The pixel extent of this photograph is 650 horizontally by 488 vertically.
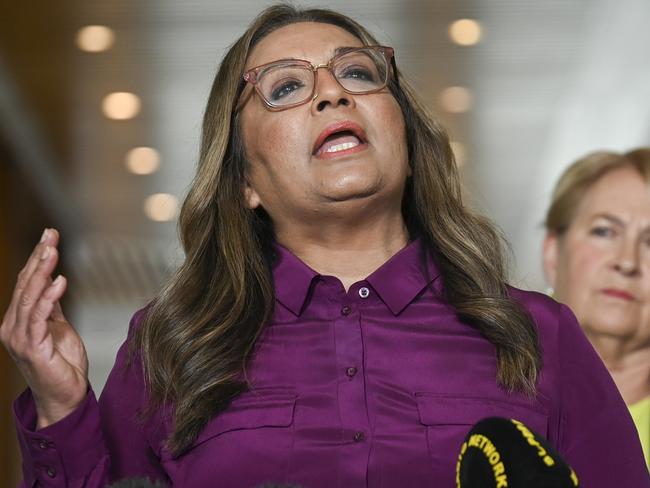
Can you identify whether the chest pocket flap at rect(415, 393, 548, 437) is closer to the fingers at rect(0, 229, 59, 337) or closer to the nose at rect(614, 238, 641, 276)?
the fingers at rect(0, 229, 59, 337)

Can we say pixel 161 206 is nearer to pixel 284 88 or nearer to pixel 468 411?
pixel 284 88

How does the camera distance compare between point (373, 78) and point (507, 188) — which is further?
point (507, 188)

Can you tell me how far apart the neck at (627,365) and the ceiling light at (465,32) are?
176 inches

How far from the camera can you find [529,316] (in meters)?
2.05

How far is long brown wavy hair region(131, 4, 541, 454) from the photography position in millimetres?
1999

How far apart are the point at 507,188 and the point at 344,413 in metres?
9.71

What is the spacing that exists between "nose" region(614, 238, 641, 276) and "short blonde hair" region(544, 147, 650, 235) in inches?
6.9

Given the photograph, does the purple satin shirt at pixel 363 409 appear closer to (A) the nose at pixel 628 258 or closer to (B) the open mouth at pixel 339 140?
(B) the open mouth at pixel 339 140

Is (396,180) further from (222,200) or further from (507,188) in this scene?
(507,188)

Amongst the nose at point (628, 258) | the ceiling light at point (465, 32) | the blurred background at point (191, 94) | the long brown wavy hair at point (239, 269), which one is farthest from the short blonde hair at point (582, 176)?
the ceiling light at point (465, 32)

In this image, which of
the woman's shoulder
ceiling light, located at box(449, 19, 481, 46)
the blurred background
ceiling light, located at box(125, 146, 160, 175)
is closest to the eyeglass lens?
the woman's shoulder

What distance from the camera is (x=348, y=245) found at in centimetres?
216

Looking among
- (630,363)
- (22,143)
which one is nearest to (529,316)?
(630,363)

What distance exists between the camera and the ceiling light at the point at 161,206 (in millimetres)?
11867
